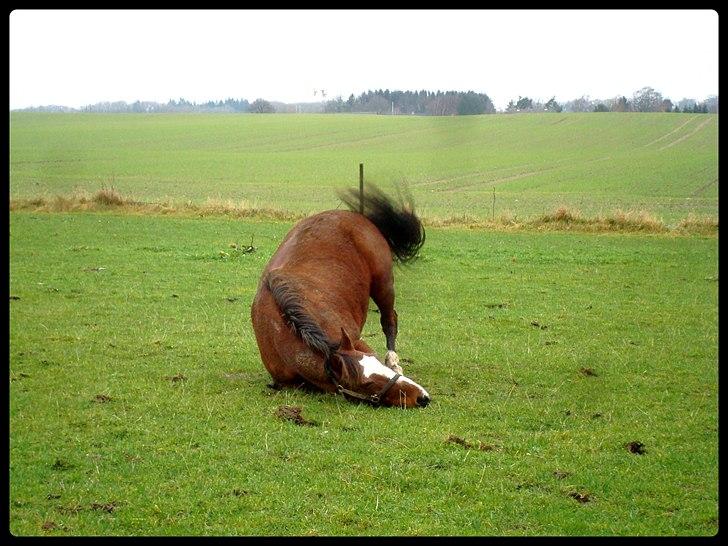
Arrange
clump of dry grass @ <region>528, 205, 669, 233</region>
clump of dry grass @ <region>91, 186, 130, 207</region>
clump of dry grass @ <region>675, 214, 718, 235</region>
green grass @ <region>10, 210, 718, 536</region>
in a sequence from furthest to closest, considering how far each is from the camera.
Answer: clump of dry grass @ <region>91, 186, 130, 207</region> < clump of dry grass @ <region>528, 205, 669, 233</region> < clump of dry grass @ <region>675, 214, 718, 235</region> < green grass @ <region>10, 210, 718, 536</region>

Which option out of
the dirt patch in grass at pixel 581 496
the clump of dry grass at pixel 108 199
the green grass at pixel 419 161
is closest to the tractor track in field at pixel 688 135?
the green grass at pixel 419 161

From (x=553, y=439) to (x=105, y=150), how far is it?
68854 millimetres

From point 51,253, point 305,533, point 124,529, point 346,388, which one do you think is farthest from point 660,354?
point 51,253

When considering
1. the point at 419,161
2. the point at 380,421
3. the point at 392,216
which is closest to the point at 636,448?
the point at 380,421

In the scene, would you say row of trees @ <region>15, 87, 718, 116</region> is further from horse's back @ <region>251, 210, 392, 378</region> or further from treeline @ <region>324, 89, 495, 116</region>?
horse's back @ <region>251, 210, 392, 378</region>

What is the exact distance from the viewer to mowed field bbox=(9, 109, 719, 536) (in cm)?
564

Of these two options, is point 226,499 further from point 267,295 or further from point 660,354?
point 660,354

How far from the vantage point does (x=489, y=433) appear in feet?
23.7

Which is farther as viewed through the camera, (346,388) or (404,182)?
(404,182)

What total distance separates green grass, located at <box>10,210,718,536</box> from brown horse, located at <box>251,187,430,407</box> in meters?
0.25

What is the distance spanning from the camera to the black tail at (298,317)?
8.09 m

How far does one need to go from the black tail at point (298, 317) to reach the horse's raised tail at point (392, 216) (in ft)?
6.52

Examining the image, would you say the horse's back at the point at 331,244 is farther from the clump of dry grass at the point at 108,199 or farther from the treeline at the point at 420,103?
the clump of dry grass at the point at 108,199

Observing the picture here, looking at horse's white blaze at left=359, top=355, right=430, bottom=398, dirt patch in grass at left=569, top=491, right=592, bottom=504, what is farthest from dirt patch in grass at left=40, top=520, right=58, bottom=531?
dirt patch in grass at left=569, top=491, right=592, bottom=504
